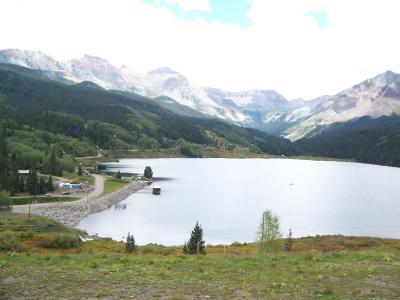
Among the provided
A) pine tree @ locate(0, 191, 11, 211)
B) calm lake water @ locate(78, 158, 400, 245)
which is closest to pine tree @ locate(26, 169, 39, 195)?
calm lake water @ locate(78, 158, 400, 245)

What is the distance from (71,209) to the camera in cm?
12250

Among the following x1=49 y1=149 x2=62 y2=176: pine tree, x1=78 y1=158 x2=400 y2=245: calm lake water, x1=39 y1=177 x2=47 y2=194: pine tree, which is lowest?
x1=78 y1=158 x2=400 y2=245: calm lake water

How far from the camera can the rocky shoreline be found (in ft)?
368

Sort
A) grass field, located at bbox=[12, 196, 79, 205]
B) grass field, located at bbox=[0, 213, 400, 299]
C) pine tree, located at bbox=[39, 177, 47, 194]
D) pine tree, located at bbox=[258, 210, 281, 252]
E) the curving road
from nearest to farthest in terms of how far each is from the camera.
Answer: grass field, located at bbox=[0, 213, 400, 299]
pine tree, located at bbox=[258, 210, 281, 252]
the curving road
grass field, located at bbox=[12, 196, 79, 205]
pine tree, located at bbox=[39, 177, 47, 194]

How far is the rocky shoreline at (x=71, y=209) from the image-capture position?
4414 inches

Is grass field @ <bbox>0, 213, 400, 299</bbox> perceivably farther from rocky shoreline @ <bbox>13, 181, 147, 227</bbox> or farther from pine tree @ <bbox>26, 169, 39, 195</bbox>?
pine tree @ <bbox>26, 169, 39, 195</bbox>

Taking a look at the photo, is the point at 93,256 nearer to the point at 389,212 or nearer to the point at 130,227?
the point at 130,227

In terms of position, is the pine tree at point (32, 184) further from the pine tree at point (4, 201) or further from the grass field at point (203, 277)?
the grass field at point (203, 277)

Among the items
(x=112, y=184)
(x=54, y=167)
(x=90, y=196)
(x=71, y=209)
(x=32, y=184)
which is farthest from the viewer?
(x=54, y=167)

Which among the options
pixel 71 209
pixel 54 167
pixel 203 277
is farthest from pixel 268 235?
pixel 54 167

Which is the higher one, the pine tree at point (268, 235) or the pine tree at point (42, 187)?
the pine tree at point (42, 187)

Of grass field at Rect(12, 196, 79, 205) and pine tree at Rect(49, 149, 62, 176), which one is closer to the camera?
grass field at Rect(12, 196, 79, 205)

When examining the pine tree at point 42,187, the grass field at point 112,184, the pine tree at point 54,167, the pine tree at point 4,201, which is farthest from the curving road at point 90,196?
the pine tree at point 54,167

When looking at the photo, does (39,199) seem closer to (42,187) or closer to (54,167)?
(42,187)
